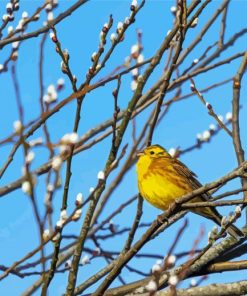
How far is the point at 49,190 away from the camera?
8.57 feet

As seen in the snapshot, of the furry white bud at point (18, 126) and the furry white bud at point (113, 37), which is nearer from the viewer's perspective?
the furry white bud at point (18, 126)

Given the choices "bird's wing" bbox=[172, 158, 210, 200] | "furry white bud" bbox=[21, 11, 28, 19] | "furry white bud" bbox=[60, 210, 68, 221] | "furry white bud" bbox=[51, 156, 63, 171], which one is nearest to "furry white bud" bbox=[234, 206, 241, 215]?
"furry white bud" bbox=[60, 210, 68, 221]

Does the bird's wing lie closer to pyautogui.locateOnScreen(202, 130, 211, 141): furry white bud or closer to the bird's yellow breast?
the bird's yellow breast

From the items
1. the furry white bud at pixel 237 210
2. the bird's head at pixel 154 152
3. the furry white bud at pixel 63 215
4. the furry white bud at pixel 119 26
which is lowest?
the furry white bud at pixel 237 210

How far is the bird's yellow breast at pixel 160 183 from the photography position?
5523mm

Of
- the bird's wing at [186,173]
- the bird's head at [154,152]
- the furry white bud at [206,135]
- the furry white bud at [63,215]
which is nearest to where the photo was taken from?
the furry white bud at [63,215]

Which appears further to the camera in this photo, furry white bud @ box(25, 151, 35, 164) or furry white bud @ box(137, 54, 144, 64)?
furry white bud @ box(137, 54, 144, 64)

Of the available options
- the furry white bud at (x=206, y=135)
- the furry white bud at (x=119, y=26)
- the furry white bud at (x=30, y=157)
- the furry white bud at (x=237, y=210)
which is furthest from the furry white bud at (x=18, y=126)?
the furry white bud at (x=206, y=135)

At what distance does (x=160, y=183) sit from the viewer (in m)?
5.62

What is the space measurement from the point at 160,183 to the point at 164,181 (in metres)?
0.04

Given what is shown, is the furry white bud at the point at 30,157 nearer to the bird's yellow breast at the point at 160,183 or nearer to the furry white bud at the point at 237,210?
the furry white bud at the point at 237,210

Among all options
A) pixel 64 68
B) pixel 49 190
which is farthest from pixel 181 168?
pixel 49 190

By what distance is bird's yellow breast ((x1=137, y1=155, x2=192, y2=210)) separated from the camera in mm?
5523

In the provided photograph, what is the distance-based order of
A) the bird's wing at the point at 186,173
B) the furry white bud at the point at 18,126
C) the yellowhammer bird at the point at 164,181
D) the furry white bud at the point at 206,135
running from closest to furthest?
the furry white bud at the point at 18,126 < the furry white bud at the point at 206,135 < the yellowhammer bird at the point at 164,181 < the bird's wing at the point at 186,173
